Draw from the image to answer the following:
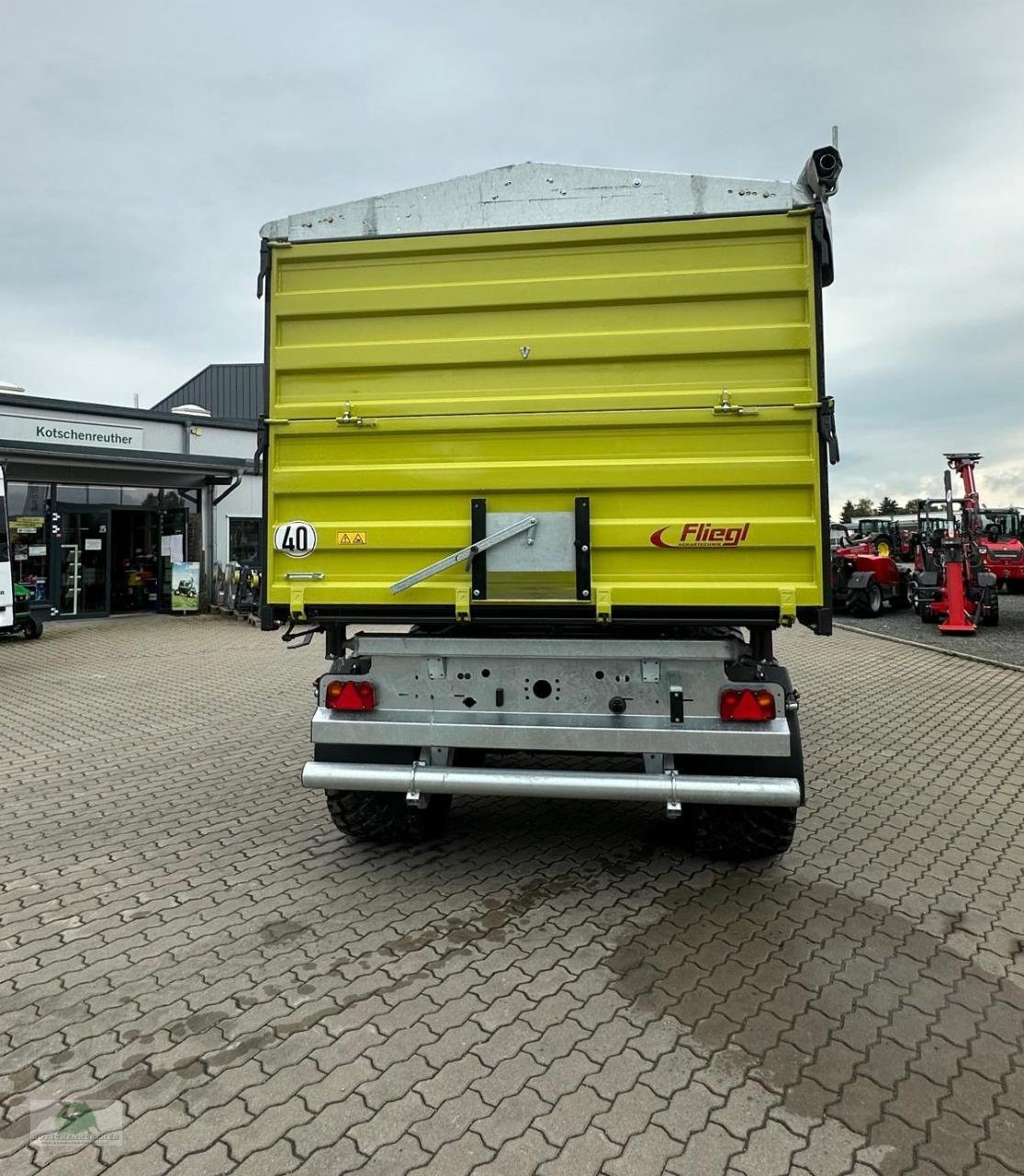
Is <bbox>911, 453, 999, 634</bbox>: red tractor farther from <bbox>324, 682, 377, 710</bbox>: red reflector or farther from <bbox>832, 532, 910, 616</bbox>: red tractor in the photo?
<bbox>324, 682, 377, 710</bbox>: red reflector

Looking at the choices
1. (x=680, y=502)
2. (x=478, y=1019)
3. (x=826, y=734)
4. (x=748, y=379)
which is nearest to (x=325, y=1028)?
(x=478, y=1019)

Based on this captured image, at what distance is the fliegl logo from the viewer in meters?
3.23

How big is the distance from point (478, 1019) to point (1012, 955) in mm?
2161

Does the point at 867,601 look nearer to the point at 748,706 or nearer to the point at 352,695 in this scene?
the point at 748,706

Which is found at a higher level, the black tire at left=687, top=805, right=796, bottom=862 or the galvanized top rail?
the galvanized top rail

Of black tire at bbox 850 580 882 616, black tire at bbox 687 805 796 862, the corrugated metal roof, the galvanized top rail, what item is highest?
the corrugated metal roof

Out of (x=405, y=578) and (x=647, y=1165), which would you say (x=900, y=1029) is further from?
(x=405, y=578)

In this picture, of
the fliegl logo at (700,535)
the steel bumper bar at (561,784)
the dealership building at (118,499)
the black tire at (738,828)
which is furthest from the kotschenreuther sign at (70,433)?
the black tire at (738,828)

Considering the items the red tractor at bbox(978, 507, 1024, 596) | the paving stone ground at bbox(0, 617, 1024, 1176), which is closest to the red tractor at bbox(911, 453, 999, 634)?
the red tractor at bbox(978, 507, 1024, 596)

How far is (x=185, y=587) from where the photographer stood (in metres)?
16.6

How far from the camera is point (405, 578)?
3.38 m

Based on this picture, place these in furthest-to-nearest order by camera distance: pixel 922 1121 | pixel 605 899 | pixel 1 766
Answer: pixel 1 766 → pixel 605 899 → pixel 922 1121

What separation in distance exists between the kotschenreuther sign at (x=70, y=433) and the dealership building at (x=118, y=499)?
0.06 feet

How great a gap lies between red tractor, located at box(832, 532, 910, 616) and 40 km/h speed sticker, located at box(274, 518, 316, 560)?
46.7ft
